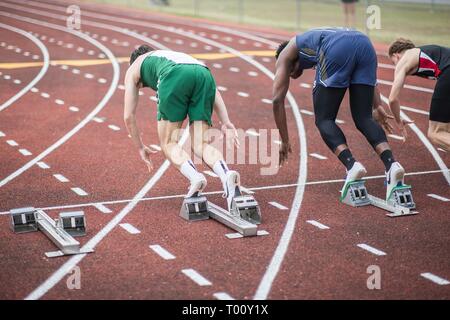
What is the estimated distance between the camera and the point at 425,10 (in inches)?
984

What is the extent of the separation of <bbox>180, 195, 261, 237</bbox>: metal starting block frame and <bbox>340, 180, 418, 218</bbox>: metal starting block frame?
1129 mm

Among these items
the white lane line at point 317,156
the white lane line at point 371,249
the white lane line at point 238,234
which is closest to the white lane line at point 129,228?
the white lane line at point 238,234

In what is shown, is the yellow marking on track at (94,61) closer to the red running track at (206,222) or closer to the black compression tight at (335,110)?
the red running track at (206,222)

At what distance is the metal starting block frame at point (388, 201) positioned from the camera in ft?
27.5

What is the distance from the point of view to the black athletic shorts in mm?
8938

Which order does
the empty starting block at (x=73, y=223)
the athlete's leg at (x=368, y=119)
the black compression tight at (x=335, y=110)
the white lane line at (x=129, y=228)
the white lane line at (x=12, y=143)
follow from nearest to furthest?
1. the empty starting block at (x=73, y=223)
2. the white lane line at (x=129, y=228)
3. the athlete's leg at (x=368, y=119)
4. the black compression tight at (x=335, y=110)
5. the white lane line at (x=12, y=143)

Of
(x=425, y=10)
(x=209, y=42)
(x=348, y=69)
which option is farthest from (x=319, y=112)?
(x=425, y=10)

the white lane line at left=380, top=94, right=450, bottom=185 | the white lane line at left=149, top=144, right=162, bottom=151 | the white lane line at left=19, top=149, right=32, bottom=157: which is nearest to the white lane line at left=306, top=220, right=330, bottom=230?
the white lane line at left=380, top=94, right=450, bottom=185

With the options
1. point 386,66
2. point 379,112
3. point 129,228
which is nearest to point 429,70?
point 379,112

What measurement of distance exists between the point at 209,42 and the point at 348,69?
45.2 ft

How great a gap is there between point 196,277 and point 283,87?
8.65 ft

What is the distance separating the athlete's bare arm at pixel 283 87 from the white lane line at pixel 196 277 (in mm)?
2216

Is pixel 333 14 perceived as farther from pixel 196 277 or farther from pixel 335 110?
pixel 196 277

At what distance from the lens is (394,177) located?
849cm
